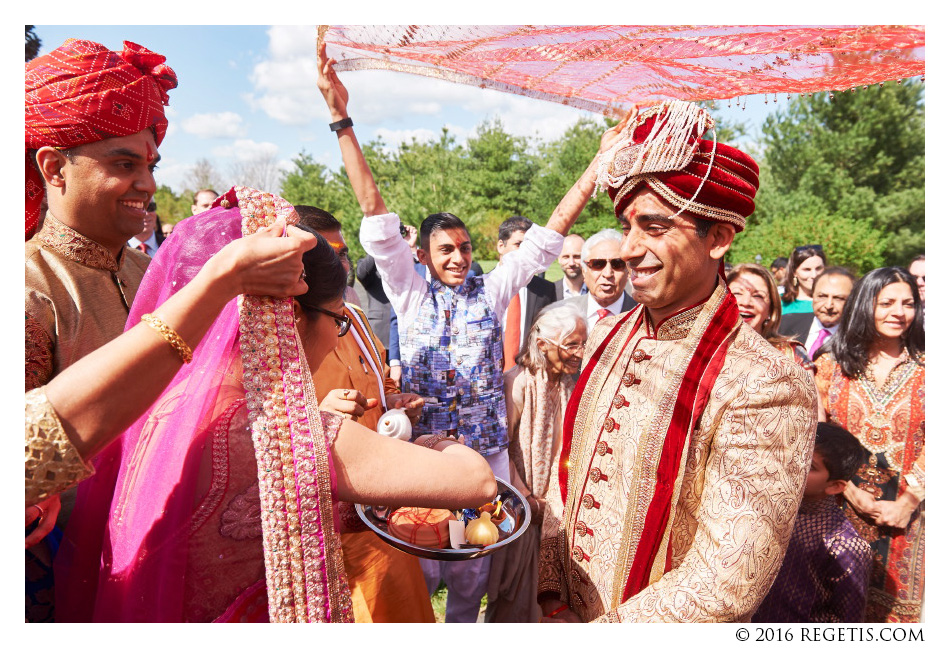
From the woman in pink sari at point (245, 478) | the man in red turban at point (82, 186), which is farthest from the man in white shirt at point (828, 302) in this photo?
the man in red turban at point (82, 186)

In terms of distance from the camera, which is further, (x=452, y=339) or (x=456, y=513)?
(x=452, y=339)

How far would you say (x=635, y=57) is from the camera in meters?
2.71

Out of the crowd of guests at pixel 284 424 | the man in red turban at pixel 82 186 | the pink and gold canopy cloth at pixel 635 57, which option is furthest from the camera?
the pink and gold canopy cloth at pixel 635 57

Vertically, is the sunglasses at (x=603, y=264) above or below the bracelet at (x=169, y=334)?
below

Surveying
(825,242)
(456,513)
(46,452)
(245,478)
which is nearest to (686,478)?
(456,513)

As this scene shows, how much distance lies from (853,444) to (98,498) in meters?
3.26

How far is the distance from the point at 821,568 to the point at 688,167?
6.79 feet

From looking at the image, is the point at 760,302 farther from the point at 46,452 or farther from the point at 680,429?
the point at 46,452

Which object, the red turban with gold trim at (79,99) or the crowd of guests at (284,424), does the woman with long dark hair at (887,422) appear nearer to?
the crowd of guests at (284,424)

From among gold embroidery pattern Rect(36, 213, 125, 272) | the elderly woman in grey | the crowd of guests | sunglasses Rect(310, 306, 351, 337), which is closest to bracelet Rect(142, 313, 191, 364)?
the crowd of guests

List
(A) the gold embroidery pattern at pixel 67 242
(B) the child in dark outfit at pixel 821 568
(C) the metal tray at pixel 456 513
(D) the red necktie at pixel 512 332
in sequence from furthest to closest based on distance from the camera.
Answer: (D) the red necktie at pixel 512 332
(B) the child in dark outfit at pixel 821 568
(A) the gold embroidery pattern at pixel 67 242
(C) the metal tray at pixel 456 513

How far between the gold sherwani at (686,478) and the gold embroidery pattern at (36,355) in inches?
69.8

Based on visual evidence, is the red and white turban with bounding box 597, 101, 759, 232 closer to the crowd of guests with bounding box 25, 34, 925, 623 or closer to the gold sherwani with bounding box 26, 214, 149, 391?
the crowd of guests with bounding box 25, 34, 925, 623

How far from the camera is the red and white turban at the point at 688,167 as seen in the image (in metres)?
1.92
